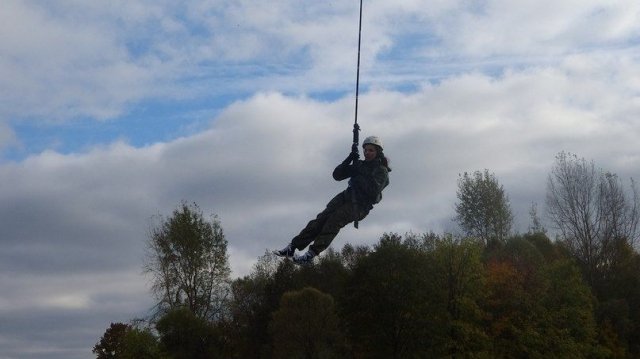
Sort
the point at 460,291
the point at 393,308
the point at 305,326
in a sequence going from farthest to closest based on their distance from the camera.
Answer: the point at 305,326, the point at 460,291, the point at 393,308

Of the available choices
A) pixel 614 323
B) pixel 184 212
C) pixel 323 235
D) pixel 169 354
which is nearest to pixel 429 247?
pixel 614 323

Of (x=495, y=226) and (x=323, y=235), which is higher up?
(x=495, y=226)

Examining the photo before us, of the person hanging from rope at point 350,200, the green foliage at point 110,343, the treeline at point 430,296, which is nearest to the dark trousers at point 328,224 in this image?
Answer: the person hanging from rope at point 350,200

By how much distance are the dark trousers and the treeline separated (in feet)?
148

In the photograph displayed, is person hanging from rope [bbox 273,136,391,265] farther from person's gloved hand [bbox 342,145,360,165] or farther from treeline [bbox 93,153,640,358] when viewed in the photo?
treeline [bbox 93,153,640,358]

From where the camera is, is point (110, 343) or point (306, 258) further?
point (110, 343)

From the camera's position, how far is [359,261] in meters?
65.7

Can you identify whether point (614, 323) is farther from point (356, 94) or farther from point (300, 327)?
point (356, 94)

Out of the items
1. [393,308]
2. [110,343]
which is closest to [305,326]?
[393,308]

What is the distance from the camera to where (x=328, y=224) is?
17.2 meters

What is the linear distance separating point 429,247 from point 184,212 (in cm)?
2127

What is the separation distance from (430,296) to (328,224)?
4712cm

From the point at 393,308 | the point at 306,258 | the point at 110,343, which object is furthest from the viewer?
the point at 110,343

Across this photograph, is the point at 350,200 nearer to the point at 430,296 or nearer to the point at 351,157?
the point at 351,157
